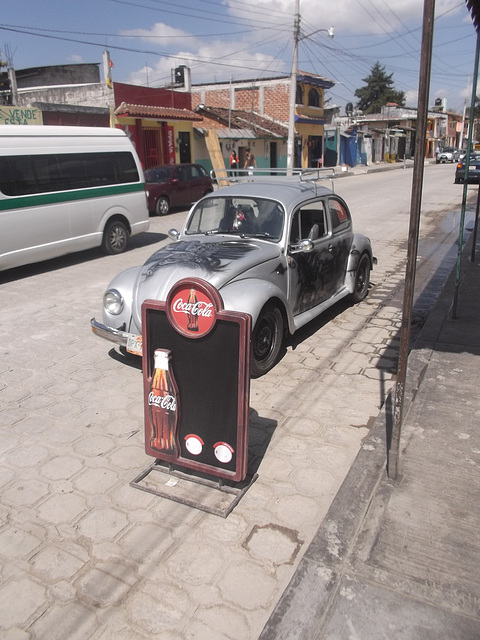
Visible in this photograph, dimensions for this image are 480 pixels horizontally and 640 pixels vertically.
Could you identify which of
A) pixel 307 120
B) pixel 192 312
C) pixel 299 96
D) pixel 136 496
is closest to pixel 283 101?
pixel 299 96

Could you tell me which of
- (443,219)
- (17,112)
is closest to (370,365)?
(443,219)

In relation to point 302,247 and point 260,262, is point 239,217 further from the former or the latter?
point 260,262

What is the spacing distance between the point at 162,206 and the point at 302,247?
11814 millimetres

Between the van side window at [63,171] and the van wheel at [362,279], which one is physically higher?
A: the van side window at [63,171]

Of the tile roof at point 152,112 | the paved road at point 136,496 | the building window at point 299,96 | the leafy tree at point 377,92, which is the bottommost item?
the paved road at point 136,496

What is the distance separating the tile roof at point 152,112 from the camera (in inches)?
833

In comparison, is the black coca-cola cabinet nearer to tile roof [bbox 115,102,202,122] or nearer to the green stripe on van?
the green stripe on van

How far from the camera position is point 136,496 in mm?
3689

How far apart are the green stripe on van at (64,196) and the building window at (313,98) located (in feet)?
104

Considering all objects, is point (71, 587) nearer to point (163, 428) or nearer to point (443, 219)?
point (163, 428)

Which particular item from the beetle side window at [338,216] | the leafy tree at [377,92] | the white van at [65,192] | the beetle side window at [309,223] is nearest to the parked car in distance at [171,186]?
the white van at [65,192]

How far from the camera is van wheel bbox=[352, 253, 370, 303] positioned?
7764mm

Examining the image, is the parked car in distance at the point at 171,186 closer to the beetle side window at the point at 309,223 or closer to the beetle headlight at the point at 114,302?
the beetle side window at the point at 309,223

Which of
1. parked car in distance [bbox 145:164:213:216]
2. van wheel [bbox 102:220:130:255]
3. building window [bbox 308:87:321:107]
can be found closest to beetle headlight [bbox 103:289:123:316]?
van wheel [bbox 102:220:130:255]
